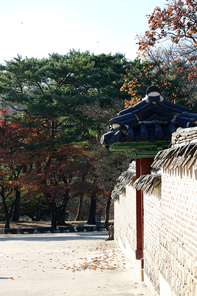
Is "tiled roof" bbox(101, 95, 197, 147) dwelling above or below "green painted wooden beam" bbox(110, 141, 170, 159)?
above

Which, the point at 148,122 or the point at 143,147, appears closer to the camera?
the point at 148,122

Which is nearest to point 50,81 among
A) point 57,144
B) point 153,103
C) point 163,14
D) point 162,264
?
point 57,144

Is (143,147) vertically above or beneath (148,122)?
beneath

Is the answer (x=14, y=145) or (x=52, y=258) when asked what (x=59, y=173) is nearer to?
(x=14, y=145)

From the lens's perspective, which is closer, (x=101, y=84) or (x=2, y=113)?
(x=2, y=113)

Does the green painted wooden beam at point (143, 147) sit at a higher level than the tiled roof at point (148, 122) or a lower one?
lower

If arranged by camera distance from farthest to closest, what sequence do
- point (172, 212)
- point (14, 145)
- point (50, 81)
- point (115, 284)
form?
point (50, 81) → point (14, 145) → point (115, 284) → point (172, 212)

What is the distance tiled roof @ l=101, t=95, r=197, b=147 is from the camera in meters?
7.21

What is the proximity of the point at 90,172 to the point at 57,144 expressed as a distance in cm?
409

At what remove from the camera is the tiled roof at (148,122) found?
284 inches

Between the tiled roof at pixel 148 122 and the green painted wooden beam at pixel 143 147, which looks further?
the green painted wooden beam at pixel 143 147

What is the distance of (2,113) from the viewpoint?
25.9m

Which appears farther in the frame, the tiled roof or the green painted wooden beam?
the green painted wooden beam

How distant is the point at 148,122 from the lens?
24.7 feet
